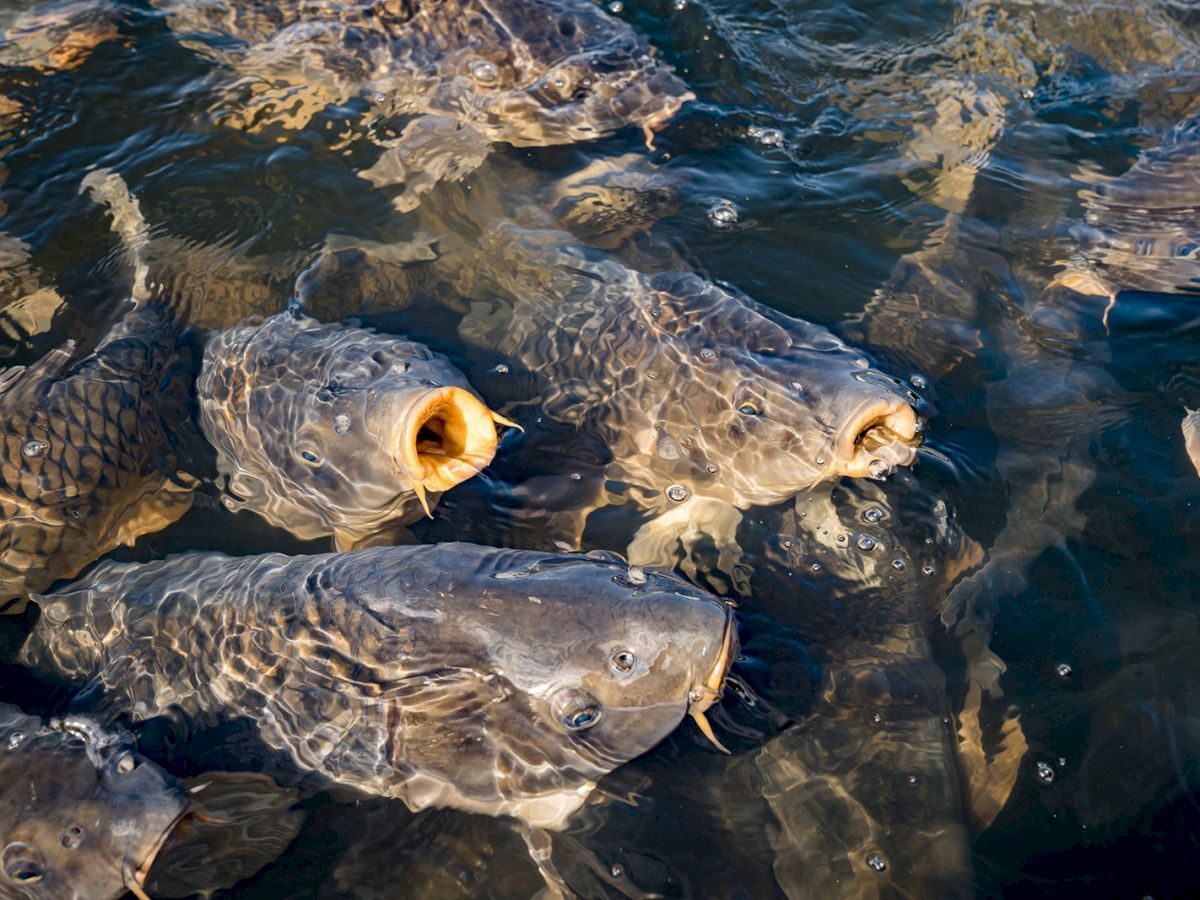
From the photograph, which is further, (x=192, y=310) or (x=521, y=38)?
(x=521, y=38)

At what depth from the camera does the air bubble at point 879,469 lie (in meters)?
4.34

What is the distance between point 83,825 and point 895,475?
3471 millimetres

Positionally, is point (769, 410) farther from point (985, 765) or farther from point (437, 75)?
point (437, 75)

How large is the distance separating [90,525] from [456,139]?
10.7 ft

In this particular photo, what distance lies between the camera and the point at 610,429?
15.8 ft

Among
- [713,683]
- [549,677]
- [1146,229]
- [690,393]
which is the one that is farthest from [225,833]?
[1146,229]

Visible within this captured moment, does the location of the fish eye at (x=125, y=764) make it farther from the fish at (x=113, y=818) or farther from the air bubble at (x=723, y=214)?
the air bubble at (x=723, y=214)

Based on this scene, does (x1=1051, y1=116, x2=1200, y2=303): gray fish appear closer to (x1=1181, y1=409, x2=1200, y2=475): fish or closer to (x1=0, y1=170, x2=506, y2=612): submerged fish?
(x1=1181, y1=409, x2=1200, y2=475): fish

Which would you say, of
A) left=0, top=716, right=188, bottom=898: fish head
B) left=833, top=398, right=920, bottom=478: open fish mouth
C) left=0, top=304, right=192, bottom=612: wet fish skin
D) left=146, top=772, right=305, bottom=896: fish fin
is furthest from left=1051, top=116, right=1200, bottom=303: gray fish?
left=0, top=716, right=188, bottom=898: fish head

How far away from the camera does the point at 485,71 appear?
6277mm

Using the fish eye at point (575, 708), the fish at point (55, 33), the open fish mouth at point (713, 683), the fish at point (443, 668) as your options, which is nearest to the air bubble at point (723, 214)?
the fish at point (443, 668)

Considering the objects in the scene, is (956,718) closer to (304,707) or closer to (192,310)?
(304,707)

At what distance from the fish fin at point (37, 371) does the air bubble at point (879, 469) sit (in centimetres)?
396

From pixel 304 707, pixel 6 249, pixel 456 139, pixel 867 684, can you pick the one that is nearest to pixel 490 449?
pixel 304 707
